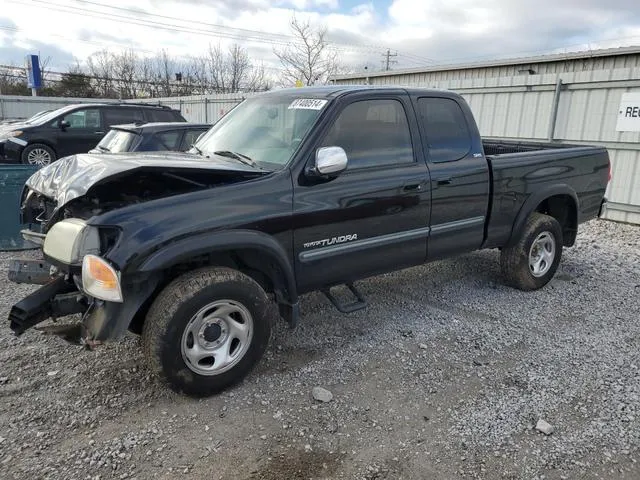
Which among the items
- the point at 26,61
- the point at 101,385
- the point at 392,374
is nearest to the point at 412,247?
the point at 392,374

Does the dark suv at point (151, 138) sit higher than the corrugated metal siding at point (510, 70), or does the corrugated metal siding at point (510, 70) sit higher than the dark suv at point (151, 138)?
the corrugated metal siding at point (510, 70)

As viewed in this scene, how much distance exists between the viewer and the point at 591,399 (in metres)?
3.36

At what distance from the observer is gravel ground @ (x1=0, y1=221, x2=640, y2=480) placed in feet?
8.94

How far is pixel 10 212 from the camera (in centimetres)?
655

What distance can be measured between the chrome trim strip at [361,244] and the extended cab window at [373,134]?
0.58m

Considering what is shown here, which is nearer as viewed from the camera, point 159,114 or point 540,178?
point 540,178

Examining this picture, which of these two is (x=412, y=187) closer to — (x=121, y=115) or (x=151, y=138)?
(x=151, y=138)

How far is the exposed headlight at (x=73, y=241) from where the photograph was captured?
2.86 metres

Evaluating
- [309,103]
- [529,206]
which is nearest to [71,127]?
[309,103]

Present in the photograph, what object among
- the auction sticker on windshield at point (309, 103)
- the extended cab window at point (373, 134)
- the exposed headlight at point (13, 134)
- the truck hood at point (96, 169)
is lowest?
the exposed headlight at point (13, 134)

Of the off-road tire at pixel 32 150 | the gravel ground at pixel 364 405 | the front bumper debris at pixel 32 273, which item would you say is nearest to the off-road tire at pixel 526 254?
the gravel ground at pixel 364 405

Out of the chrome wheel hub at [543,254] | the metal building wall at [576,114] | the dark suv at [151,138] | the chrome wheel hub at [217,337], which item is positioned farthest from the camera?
the metal building wall at [576,114]

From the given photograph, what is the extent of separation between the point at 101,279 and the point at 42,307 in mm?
572

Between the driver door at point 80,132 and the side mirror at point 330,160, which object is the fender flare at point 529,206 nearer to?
the side mirror at point 330,160
